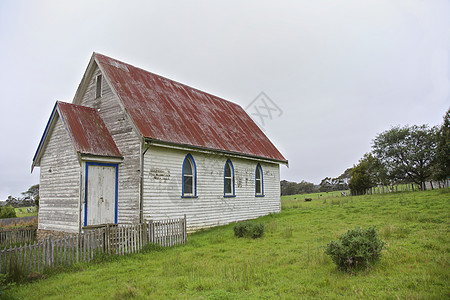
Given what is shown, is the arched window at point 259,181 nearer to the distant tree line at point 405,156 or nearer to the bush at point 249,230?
the bush at point 249,230

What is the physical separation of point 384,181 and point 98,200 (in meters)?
42.5

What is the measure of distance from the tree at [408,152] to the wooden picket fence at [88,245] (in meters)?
39.5

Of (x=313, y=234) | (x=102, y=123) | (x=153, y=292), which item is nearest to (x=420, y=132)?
(x=313, y=234)

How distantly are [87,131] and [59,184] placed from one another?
2.56m

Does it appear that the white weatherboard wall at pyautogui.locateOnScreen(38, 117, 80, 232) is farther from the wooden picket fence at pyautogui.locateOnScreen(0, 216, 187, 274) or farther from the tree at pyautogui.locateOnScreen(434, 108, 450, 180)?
the tree at pyautogui.locateOnScreen(434, 108, 450, 180)

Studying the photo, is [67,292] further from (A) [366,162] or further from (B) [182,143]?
(A) [366,162]

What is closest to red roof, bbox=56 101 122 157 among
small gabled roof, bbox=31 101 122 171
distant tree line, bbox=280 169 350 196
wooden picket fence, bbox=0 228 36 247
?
small gabled roof, bbox=31 101 122 171

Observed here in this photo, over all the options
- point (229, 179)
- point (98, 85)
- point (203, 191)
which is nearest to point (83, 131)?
point (98, 85)

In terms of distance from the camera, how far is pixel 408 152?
42.5 metres

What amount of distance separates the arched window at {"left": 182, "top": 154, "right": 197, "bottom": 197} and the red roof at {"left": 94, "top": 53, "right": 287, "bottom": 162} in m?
0.93

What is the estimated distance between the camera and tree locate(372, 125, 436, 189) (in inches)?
1619

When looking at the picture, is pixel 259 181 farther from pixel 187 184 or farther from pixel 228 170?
pixel 187 184

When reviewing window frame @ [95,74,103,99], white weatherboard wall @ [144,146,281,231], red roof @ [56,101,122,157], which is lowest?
white weatherboard wall @ [144,146,281,231]

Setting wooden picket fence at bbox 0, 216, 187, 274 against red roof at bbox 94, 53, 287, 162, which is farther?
red roof at bbox 94, 53, 287, 162
